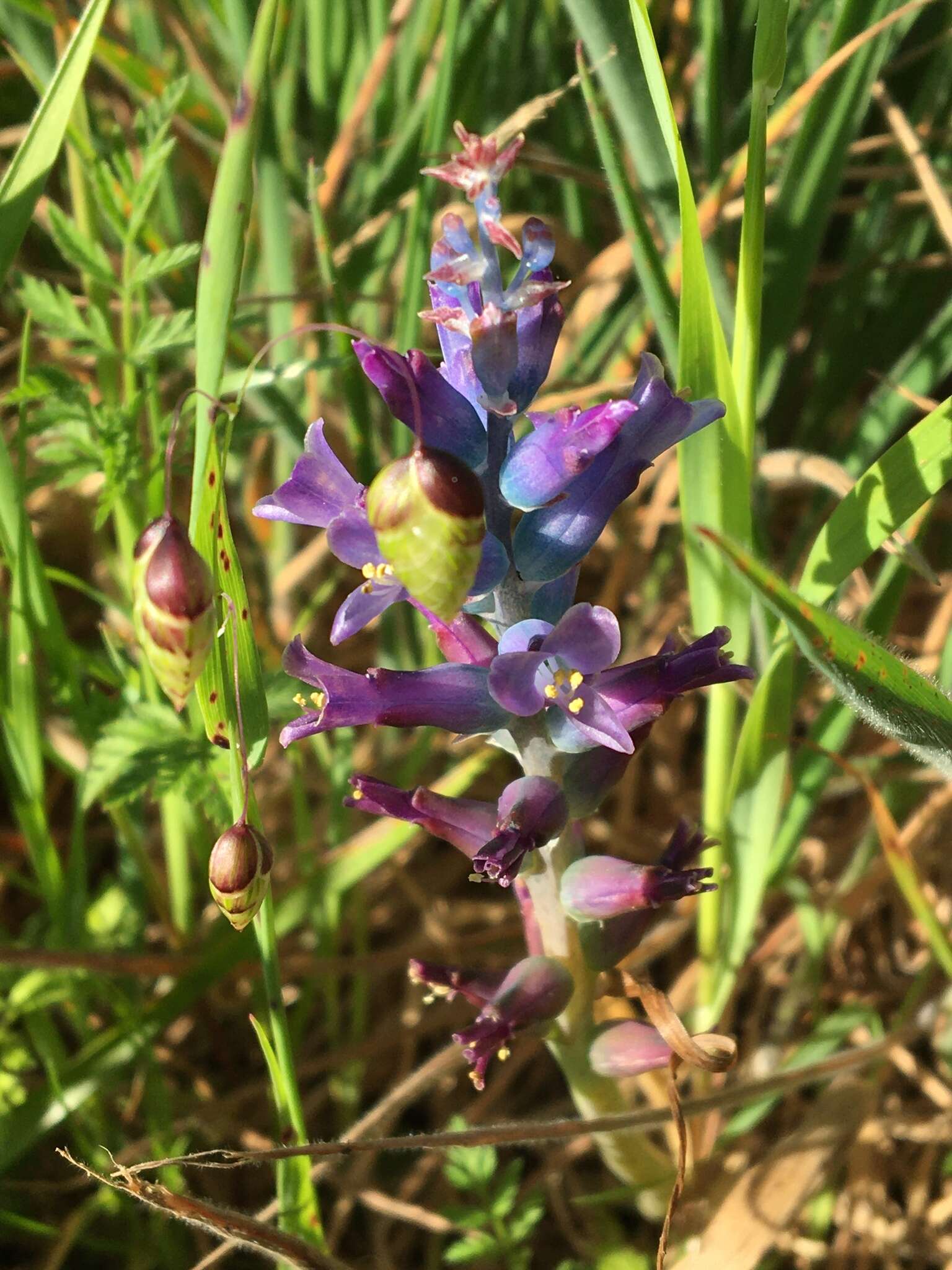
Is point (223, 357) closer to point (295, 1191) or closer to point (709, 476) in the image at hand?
point (709, 476)

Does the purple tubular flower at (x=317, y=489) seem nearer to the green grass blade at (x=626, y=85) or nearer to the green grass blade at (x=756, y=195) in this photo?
the green grass blade at (x=756, y=195)

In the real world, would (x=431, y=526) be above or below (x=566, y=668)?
above

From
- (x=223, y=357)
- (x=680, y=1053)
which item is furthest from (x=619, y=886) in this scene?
(x=223, y=357)

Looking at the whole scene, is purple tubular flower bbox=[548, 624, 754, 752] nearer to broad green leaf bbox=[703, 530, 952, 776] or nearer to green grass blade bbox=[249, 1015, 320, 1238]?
broad green leaf bbox=[703, 530, 952, 776]

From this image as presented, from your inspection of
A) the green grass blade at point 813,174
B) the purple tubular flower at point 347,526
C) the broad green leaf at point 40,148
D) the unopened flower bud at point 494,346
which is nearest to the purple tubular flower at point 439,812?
the purple tubular flower at point 347,526

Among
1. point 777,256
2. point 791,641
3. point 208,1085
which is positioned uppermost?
point 777,256

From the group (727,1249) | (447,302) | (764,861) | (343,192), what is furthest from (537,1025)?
(343,192)

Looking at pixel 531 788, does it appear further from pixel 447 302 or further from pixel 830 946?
pixel 830 946

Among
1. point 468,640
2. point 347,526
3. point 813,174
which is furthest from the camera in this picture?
point 813,174
